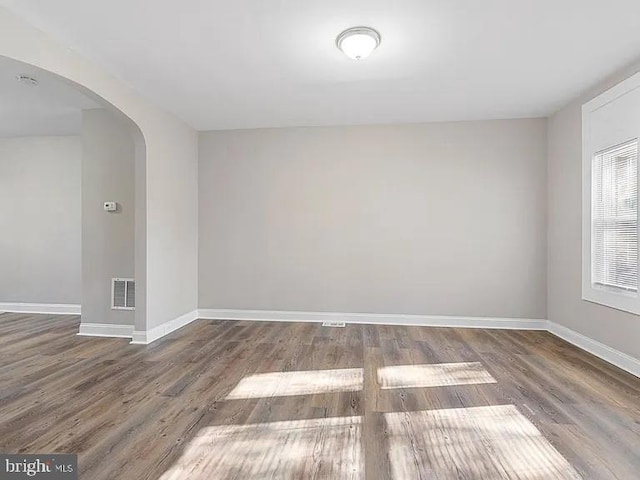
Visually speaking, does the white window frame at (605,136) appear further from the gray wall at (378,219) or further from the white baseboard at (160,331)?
the white baseboard at (160,331)

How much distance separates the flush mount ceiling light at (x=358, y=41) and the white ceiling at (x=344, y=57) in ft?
0.19

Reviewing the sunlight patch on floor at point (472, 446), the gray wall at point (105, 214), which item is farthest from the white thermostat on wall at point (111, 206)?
the sunlight patch on floor at point (472, 446)

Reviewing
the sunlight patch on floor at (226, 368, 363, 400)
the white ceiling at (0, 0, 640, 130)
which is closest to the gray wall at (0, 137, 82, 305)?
the white ceiling at (0, 0, 640, 130)

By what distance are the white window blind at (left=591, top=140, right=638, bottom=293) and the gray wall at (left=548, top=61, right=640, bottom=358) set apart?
214mm

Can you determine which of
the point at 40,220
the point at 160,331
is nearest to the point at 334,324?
the point at 160,331

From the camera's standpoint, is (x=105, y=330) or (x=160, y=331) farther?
(x=105, y=330)

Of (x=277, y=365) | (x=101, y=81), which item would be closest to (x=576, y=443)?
(x=277, y=365)

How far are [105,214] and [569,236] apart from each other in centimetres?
525

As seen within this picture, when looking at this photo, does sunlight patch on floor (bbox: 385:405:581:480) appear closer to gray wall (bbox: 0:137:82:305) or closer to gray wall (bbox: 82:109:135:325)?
gray wall (bbox: 82:109:135:325)

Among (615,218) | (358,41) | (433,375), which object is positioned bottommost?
(433,375)

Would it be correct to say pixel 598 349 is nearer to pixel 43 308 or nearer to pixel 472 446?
pixel 472 446

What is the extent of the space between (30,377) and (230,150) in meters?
3.34

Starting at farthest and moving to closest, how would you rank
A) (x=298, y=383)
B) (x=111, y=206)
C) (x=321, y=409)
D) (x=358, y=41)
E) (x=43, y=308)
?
(x=43, y=308)
(x=111, y=206)
(x=298, y=383)
(x=358, y=41)
(x=321, y=409)

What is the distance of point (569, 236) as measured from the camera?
155 inches
